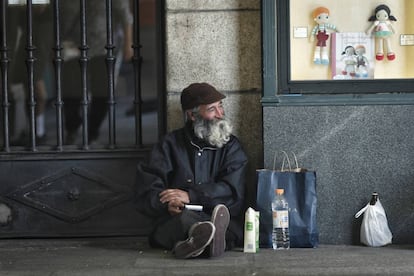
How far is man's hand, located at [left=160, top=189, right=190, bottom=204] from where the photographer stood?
705 centimetres

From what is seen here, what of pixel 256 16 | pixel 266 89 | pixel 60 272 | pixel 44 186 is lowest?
pixel 60 272

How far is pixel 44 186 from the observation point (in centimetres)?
783

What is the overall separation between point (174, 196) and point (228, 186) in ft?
1.44

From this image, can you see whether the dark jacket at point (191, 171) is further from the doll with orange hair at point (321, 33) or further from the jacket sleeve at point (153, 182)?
the doll with orange hair at point (321, 33)

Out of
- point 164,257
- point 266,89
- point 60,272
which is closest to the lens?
point 60,272

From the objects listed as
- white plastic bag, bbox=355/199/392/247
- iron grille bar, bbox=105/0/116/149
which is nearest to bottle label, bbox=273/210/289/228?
white plastic bag, bbox=355/199/392/247

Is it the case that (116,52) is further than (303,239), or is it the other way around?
(116,52)

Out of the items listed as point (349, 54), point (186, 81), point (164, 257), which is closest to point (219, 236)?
point (164, 257)

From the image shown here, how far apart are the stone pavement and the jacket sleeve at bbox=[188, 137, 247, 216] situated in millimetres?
386

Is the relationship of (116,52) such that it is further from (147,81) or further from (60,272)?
(60,272)

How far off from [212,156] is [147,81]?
1.02 meters

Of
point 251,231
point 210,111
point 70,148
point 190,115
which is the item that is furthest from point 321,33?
point 70,148

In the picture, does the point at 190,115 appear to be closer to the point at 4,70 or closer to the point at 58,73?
the point at 58,73

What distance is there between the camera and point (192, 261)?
679 cm
